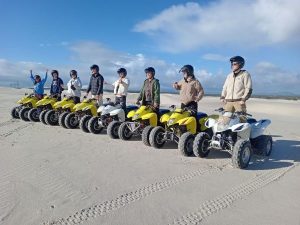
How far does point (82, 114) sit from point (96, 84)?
105 centimetres

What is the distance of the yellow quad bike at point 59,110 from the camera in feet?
38.7

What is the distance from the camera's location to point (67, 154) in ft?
25.7

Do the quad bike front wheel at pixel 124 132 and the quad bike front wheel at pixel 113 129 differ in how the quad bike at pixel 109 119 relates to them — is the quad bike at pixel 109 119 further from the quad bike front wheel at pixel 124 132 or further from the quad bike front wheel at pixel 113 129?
the quad bike front wheel at pixel 124 132

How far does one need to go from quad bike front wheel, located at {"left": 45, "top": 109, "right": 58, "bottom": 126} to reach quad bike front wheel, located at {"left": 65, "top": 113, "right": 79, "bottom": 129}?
0.97m

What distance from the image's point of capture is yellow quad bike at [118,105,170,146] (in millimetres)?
8766

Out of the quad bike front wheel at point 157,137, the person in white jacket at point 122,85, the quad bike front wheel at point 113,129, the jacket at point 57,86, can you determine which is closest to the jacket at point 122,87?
the person in white jacket at point 122,85


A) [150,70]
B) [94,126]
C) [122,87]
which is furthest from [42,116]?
[150,70]

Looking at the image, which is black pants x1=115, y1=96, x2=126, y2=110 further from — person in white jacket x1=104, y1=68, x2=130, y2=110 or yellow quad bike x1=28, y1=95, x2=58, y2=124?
yellow quad bike x1=28, y1=95, x2=58, y2=124

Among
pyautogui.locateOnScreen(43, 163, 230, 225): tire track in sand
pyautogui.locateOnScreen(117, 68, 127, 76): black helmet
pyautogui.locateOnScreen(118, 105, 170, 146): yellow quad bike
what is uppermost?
pyautogui.locateOnScreen(117, 68, 127, 76): black helmet

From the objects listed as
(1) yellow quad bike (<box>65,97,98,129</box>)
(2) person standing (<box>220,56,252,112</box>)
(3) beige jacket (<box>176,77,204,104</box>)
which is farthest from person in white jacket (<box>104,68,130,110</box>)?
(2) person standing (<box>220,56,252,112</box>)

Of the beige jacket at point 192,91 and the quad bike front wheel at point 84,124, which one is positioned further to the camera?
the quad bike front wheel at point 84,124

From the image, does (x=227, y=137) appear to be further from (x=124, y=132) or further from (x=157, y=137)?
(x=124, y=132)

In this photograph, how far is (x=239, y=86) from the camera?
7.85m

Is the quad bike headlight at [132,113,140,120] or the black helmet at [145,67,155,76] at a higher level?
the black helmet at [145,67,155,76]
